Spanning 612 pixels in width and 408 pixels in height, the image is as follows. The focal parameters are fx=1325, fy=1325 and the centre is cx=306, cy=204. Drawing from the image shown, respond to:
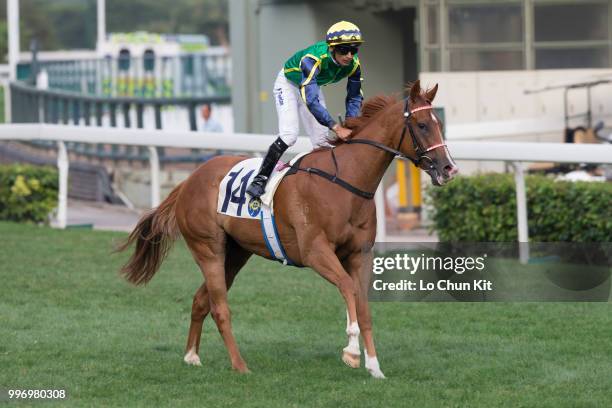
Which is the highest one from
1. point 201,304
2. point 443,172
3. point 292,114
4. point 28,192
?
point 292,114

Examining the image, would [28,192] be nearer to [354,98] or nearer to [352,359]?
[354,98]

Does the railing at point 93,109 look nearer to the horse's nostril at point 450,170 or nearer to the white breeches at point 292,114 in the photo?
the white breeches at point 292,114

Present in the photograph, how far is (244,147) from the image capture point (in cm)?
1127

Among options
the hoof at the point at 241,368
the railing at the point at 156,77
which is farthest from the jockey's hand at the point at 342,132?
the railing at the point at 156,77

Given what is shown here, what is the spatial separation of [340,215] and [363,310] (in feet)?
1.62

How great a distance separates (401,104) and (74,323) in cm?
264

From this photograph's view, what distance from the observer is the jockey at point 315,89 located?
6.82 metres

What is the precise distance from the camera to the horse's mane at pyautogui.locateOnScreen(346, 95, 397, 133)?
6.93 metres

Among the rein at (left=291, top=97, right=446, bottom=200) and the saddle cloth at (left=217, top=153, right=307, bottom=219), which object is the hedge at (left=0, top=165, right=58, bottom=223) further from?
the rein at (left=291, top=97, right=446, bottom=200)

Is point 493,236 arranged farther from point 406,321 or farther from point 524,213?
point 406,321

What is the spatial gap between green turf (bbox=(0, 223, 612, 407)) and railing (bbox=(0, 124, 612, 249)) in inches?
50.2

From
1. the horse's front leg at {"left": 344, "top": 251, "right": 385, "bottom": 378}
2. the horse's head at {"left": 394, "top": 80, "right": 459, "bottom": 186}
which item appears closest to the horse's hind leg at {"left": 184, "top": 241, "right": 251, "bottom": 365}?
the horse's front leg at {"left": 344, "top": 251, "right": 385, "bottom": 378}

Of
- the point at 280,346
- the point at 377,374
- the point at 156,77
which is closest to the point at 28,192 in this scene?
the point at 280,346

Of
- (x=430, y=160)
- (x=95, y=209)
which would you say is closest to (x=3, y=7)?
(x=95, y=209)
